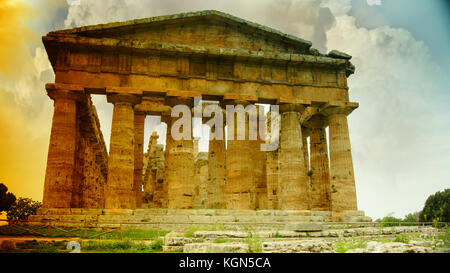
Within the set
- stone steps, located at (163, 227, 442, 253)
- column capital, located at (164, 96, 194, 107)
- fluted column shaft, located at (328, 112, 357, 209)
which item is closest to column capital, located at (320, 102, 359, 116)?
fluted column shaft, located at (328, 112, 357, 209)

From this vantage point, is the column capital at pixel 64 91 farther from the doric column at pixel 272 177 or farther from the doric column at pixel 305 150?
the doric column at pixel 305 150

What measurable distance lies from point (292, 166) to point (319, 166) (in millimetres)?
4247

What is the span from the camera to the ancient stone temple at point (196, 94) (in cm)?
1781

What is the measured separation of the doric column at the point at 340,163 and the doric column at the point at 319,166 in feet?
7.02

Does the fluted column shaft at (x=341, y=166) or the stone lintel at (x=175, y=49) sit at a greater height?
the stone lintel at (x=175, y=49)

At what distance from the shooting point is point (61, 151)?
17.3 metres

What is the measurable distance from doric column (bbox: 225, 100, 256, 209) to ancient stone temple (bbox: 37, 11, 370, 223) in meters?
0.05

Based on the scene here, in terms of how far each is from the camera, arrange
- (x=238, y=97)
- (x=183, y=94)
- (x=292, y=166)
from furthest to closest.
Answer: (x=238, y=97)
(x=292, y=166)
(x=183, y=94)

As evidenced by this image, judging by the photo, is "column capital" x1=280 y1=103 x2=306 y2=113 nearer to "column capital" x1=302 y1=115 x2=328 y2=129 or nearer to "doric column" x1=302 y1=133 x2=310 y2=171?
"column capital" x1=302 y1=115 x2=328 y2=129

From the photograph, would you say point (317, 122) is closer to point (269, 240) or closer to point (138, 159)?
point (138, 159)

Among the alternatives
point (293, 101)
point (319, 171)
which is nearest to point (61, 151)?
point (293, 101)

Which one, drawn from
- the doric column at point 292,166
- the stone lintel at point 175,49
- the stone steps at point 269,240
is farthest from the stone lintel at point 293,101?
the stone steps at point 269,240
